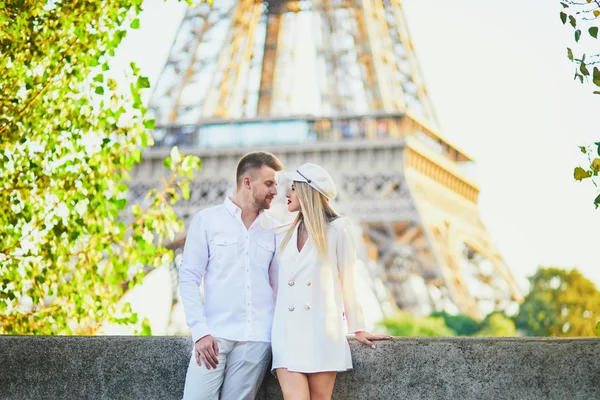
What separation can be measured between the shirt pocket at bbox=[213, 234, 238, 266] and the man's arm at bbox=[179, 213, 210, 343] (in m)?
0.06

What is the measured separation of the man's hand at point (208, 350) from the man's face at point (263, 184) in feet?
2.38

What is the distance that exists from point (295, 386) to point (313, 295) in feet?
1.42

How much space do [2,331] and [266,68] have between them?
→ 30647 mm

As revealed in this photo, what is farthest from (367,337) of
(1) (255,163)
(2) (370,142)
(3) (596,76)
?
(2) (370,142)

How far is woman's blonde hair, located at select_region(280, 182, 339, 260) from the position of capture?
417 cm

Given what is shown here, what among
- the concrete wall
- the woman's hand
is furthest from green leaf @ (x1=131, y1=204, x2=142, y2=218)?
the woman's hand

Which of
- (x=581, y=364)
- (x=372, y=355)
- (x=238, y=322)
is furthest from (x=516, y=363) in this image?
(x=238, y=322)

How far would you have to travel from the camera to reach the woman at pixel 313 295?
4090 millimetres

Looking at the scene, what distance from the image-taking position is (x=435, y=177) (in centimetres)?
3198

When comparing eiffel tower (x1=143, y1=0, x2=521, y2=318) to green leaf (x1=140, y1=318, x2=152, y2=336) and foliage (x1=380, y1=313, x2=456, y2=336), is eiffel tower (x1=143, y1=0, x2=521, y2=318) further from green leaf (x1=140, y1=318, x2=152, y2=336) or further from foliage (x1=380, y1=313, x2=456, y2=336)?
green leaf (x1=140, y1=318, x2=152, y2=336)

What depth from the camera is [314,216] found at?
422cm

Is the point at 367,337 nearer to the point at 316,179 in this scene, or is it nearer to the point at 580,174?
the point at 316,179

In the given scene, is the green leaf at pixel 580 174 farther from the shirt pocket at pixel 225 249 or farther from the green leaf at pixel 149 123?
the green leaf at pixel 149 123

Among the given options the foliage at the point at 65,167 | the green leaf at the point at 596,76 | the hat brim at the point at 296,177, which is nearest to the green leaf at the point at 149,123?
the foliage at the point at 65,167
